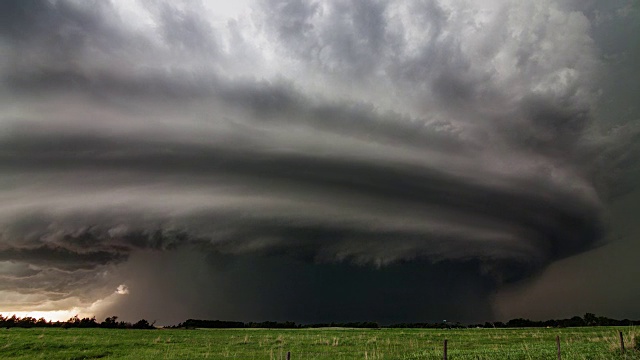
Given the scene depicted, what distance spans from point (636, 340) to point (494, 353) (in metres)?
11.7

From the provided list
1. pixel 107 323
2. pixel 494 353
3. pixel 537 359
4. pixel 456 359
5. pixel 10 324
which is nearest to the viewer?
pixel 537 359

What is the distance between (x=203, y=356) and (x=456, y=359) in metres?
28.0

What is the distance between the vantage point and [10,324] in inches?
5600

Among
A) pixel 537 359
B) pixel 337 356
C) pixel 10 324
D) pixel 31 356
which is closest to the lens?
pixel 537 359

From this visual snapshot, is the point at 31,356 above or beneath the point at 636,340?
beneath

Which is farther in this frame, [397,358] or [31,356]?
[31,356]

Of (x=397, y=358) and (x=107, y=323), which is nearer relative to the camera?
(x=397, y=358)

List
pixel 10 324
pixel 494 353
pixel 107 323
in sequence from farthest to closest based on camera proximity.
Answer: pixel 107 323, pixel 10 324, pixel 494 353

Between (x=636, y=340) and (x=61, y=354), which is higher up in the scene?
(x=636, y=340)

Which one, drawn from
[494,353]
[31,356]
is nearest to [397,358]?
[494,353]

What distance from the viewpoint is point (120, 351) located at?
58.2 metres

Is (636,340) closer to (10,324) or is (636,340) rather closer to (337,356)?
(337,356)

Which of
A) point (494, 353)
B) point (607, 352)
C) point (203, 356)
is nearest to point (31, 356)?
point (203, 356)

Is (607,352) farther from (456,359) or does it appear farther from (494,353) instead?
(456,359)
